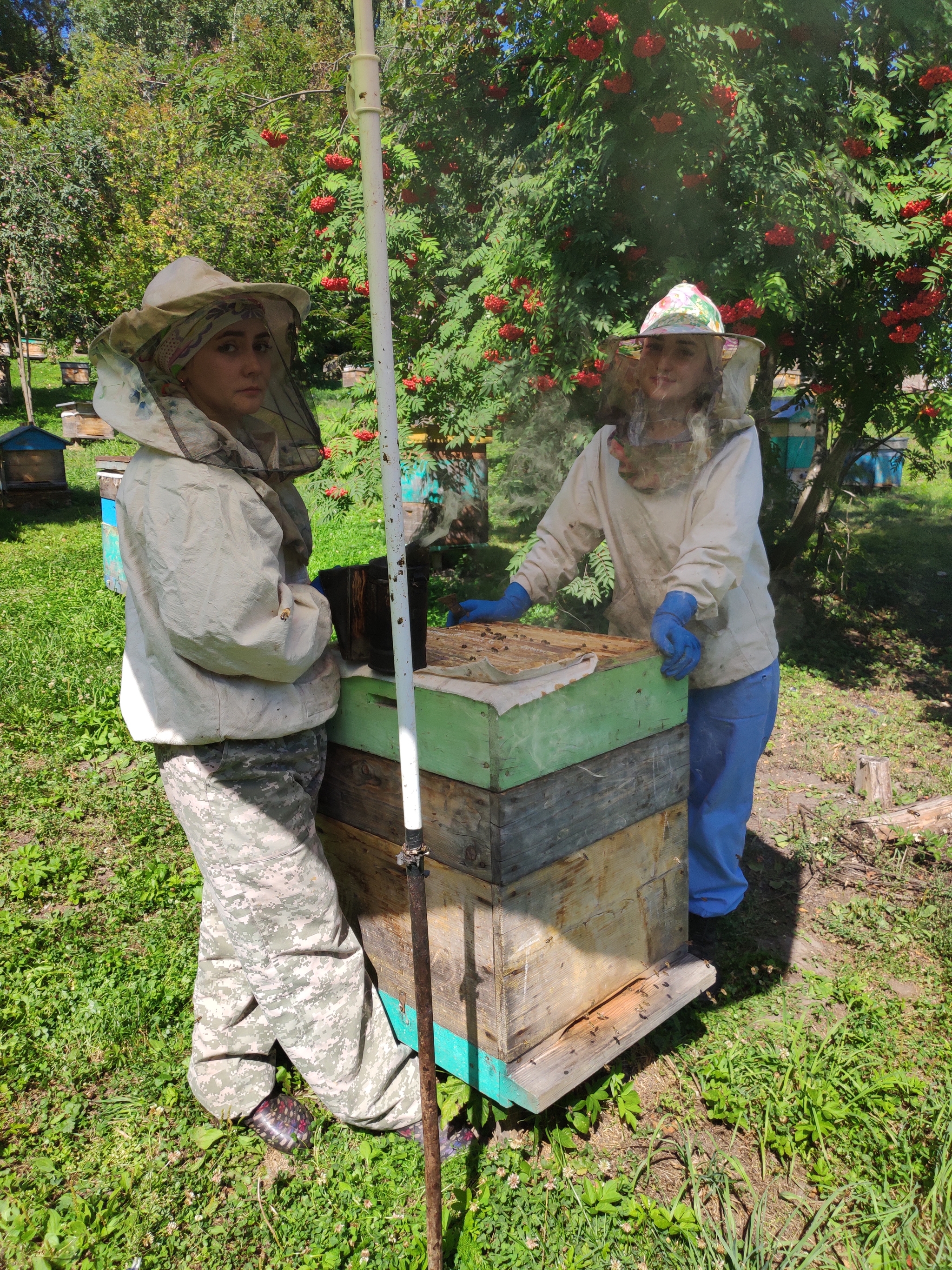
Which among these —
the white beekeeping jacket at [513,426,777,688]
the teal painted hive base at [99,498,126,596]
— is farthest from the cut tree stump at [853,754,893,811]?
the teal painted hive base at [99,498,126,596]

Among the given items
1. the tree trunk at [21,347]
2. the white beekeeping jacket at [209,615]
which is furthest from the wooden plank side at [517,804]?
the tree trunk at [21,347]

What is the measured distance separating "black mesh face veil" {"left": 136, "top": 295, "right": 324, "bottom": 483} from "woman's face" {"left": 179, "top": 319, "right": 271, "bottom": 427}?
2 centimetres

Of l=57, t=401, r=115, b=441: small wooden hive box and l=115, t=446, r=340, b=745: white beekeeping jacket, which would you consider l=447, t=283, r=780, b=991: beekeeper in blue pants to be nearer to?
l=115, t=446, r=340, b=745: white beekeeping jacket

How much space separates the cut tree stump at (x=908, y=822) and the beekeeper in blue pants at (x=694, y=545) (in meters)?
1.35

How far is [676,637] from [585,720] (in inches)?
13.3

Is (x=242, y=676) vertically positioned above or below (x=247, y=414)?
below

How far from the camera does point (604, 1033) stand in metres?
2.02

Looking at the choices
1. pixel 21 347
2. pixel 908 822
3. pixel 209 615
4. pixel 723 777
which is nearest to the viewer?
pixel 209 615

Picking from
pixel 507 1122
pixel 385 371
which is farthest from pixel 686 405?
pixel 507 1122

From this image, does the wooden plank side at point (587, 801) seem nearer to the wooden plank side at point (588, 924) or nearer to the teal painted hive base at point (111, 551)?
the wooden plank side at point (588, 924)

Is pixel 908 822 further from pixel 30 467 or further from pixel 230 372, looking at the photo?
pixel 30 467

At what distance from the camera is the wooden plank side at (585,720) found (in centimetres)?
173

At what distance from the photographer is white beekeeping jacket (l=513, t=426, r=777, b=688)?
7.20 feet

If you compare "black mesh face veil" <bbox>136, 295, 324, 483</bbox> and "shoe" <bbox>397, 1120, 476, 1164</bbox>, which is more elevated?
"black mesh face veil" <bbox>136, 295, 324, 483</bbox>
